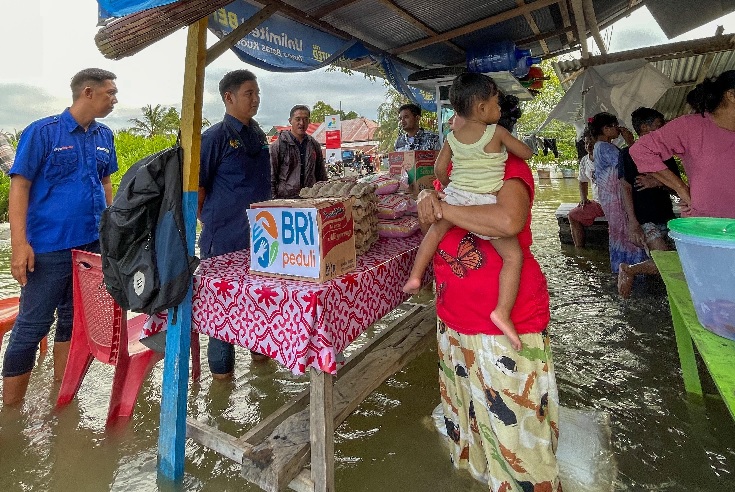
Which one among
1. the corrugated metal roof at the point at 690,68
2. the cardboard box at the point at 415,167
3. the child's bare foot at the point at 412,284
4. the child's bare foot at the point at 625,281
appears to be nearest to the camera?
the child's bare foot at the point at 412,284

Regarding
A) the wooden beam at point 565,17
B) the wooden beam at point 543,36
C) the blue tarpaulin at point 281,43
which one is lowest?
the blue tarpaulin at point 281,43

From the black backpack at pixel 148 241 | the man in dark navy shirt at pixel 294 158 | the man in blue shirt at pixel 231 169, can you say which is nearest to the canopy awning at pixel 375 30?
the man in blue shirt at pixel 231 169

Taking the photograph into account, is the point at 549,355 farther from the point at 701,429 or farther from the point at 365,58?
the point at 365,58

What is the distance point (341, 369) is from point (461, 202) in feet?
4.43

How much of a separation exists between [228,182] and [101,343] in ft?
3.96

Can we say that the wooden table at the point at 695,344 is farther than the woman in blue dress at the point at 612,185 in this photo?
No

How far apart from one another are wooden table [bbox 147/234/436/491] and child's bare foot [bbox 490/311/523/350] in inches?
23.3

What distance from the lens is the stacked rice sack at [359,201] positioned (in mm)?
2131

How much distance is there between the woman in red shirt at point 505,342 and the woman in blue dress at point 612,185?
12.0ft

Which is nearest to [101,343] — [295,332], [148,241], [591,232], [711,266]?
[148,241]

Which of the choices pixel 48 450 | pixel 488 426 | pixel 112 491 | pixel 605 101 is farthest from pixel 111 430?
pixel 605 101

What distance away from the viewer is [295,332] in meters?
1.64

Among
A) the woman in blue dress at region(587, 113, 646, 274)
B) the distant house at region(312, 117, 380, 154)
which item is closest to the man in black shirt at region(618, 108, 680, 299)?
the woman in blue dress at region(587, 113, 646, 274)

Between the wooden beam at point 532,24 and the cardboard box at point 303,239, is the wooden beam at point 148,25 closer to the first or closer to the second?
the cardboard box at point 303,239
